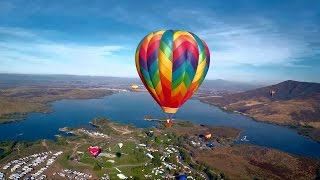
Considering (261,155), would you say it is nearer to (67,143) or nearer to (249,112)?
(67,143)

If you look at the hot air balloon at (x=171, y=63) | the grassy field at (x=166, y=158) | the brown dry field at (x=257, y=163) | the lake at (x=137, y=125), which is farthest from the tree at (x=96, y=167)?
the lake at (x=137, y=125)

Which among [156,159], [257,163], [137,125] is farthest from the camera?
[137,125]

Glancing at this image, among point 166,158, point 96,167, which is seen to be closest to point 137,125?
point 166,158

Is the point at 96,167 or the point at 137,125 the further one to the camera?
the point at 137,125

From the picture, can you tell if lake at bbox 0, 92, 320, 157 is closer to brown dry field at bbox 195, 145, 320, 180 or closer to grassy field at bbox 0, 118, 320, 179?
brown dry field at bbox 195, 145, 320, 180

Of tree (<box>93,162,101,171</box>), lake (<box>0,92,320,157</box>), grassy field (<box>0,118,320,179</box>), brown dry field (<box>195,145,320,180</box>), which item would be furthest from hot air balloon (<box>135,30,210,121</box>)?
lake (<box>0,92,320,157</box>)

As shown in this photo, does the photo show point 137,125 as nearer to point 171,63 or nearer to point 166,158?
point 166,158

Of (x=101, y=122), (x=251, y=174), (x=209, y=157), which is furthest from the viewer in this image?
(x=101, y=122)

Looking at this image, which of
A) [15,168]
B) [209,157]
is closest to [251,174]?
[209,157]

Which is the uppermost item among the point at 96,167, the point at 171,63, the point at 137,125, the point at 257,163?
the point at 171,63
